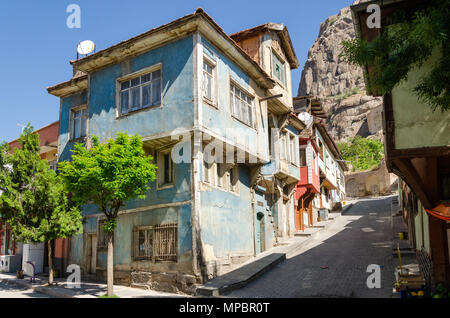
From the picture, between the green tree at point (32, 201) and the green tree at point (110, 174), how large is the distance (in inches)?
103

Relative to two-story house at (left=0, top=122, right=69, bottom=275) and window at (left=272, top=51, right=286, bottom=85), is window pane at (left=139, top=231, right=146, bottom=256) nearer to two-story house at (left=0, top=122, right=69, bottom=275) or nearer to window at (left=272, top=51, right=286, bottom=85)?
two-story house at (left=0, top=122, right=69, bottom=275)

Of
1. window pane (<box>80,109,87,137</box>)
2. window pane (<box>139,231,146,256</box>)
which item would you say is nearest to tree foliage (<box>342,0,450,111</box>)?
window pane (<box>139,231,146,256</box>)

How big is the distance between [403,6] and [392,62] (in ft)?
7.90

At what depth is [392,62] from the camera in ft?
27.2

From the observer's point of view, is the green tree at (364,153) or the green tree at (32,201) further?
the green tree at (364,153)

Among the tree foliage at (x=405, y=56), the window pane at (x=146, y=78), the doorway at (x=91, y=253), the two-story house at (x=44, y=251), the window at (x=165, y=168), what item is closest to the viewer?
the tree foliage at (x=405, y=56)

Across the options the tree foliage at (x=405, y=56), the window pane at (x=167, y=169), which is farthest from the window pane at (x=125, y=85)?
the tree foliage at (x=405, y=56)

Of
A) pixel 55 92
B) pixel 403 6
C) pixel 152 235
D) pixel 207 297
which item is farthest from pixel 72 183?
pixel 403 6

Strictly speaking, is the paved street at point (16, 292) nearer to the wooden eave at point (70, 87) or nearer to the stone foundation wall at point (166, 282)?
the stone foundation wall at point (166, 282)

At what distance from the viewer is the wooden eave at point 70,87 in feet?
59.2

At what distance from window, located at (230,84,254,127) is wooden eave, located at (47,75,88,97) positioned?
6.66m

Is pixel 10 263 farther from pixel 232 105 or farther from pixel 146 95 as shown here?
pixel 232 105

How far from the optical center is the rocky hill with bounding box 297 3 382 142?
86.7 metres
